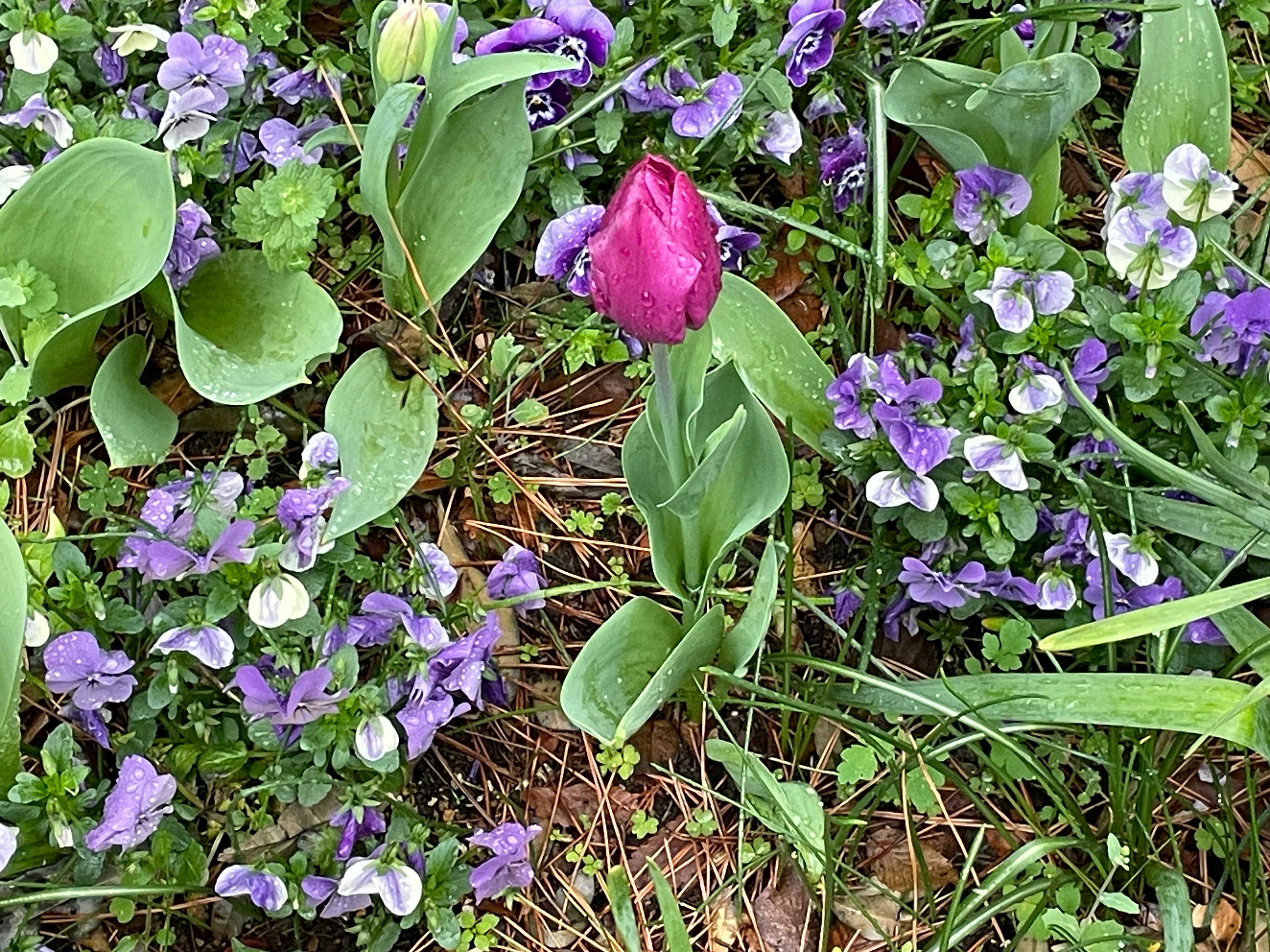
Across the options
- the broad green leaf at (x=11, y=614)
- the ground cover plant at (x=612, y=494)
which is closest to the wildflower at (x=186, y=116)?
the ground cover plant at (x=612, y=494)

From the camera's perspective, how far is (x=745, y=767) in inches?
47.5

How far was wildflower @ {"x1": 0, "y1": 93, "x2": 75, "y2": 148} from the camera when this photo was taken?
127cm

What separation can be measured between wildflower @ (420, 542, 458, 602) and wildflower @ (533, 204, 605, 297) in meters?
0.34

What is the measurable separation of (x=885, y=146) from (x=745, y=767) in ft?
2.44

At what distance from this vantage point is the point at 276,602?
1.15 metres

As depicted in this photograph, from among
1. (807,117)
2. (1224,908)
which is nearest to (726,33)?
(807,117)

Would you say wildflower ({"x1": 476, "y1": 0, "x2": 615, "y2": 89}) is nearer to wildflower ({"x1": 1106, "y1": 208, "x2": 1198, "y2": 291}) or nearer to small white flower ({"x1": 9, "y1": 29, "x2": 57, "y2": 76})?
small white flower ({"x1": 9, "y1": 29, "x2": 57, "y2": 76})

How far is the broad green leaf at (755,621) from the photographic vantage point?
3.54ft

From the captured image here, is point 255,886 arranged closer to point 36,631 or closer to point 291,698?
point 291,698

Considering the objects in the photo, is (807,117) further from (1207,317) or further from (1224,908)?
(1224,908)

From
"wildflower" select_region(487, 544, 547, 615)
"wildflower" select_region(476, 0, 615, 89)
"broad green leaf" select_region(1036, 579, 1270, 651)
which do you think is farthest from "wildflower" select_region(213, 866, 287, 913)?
"wildflower" select_region(476, 0, 615, 89)

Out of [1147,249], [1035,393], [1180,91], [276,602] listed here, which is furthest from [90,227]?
[1180,91]

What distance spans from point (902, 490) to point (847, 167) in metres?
0.44

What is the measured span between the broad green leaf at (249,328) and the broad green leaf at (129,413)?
3.1 inches
